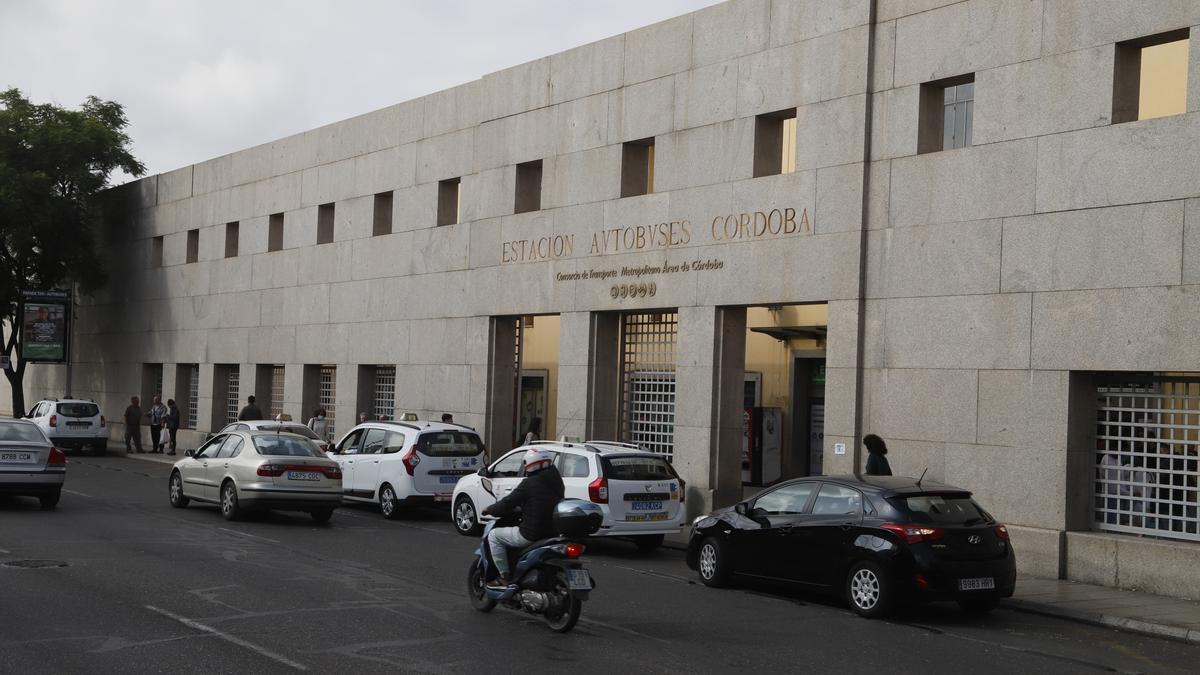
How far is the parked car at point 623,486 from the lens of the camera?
16.6m

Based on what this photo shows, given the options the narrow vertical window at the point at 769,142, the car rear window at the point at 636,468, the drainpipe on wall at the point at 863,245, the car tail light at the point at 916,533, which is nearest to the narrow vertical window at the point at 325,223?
the narrow vertical window at the point at 769,142

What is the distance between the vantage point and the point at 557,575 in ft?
36.1

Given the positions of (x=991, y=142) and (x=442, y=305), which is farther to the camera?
(x=442, y=305)

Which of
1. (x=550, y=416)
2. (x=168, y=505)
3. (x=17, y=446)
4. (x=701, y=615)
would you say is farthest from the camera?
(x=550, y=416)

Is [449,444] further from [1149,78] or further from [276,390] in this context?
[276,390]

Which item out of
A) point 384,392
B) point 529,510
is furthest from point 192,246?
point 529,510

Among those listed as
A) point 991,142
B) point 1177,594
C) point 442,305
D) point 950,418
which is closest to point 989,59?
point 991,142

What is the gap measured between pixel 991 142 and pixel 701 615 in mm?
8649

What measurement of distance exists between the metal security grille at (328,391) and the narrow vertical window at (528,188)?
30.6 feet

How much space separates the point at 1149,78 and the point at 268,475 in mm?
14379

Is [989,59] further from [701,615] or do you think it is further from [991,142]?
[701,615]

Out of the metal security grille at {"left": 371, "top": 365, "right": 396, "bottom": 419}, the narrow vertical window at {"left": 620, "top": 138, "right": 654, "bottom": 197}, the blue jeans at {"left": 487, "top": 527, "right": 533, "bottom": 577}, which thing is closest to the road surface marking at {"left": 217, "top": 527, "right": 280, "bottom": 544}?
the blue jeans at {"left": 487, "top": 527, "right": 533, "bottom": 577}

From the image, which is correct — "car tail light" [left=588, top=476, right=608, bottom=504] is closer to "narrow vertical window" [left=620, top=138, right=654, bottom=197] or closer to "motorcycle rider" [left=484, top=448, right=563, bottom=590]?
"motorcycle rider" [left=484, top=448, right=563, bottom=590]

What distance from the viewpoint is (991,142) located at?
17156mm
